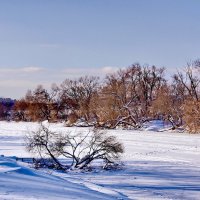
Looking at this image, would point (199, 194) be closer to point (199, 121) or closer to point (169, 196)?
point (169, 196)

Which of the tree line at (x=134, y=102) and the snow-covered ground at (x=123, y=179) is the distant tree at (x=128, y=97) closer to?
the tree line at (x=134, y=102)

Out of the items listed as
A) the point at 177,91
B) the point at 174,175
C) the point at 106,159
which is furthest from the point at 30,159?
the point at 177,91

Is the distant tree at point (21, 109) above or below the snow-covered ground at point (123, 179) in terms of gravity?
above

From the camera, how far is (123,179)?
1764cm

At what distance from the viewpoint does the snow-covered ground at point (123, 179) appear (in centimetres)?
1014

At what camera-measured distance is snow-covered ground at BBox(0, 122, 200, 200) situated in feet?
33.3

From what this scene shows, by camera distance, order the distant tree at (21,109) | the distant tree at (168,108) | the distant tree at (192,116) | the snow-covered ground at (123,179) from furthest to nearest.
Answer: the distant tree at (21,109)
the distant tree at (168,108)
the distant tree at (192,116)
the snow-covered ground at (123,179)

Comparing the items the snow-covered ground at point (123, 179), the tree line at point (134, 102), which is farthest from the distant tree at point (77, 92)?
the snow-covered ground at point (123, 179)

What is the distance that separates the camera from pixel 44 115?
269 ft

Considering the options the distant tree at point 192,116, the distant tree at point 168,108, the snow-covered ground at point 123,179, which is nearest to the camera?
the snow-covered ground at point 123,179

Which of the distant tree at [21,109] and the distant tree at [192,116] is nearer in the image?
the distant tree at [192,116]

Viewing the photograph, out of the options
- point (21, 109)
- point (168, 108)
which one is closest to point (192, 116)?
point (168, 108)

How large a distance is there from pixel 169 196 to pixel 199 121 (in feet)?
112

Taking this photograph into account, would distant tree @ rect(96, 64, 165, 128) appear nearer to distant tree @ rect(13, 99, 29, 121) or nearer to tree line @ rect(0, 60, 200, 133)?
tree line @ rect(0, 60, 200, 133)
